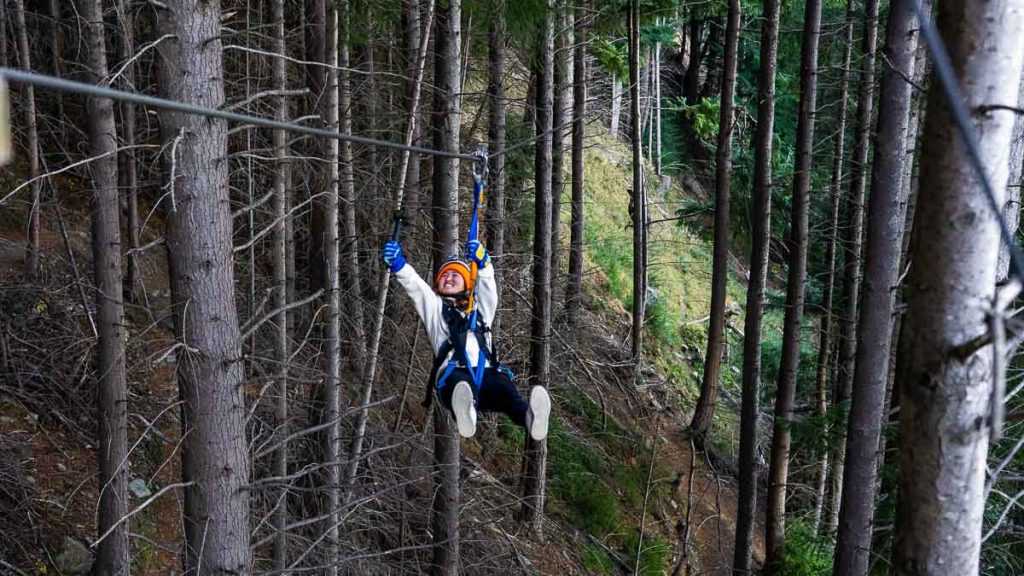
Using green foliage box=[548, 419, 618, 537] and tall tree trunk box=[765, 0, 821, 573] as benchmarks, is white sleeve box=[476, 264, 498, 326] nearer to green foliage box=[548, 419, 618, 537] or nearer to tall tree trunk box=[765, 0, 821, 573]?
tall tree trunk box=[765, 0, 821, 573]

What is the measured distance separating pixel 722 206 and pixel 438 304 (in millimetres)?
8312

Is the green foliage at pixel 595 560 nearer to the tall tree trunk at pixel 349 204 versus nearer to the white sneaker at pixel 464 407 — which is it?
the tall tree trunk at pixel 349 204

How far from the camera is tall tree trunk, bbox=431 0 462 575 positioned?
27.7 feet

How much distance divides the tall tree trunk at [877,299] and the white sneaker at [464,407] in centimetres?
403

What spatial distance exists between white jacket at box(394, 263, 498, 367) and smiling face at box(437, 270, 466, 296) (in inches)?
6.1

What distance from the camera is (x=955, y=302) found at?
3.06 meters

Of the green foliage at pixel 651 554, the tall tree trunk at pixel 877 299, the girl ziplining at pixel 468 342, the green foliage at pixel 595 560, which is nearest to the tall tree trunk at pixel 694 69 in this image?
the green foliage at pixel 651 554

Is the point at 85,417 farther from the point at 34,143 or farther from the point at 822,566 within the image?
the point at 822,566

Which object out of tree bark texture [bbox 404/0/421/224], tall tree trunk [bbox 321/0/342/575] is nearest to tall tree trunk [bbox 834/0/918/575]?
tree bark texture [bbox 404/0/421/224]

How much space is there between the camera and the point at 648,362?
1900cm

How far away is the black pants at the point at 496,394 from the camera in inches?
252

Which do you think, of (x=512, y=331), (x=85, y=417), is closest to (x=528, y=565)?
(x=512, y=331)

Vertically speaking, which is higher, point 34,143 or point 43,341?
point 34,143

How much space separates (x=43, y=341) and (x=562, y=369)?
826 cm
